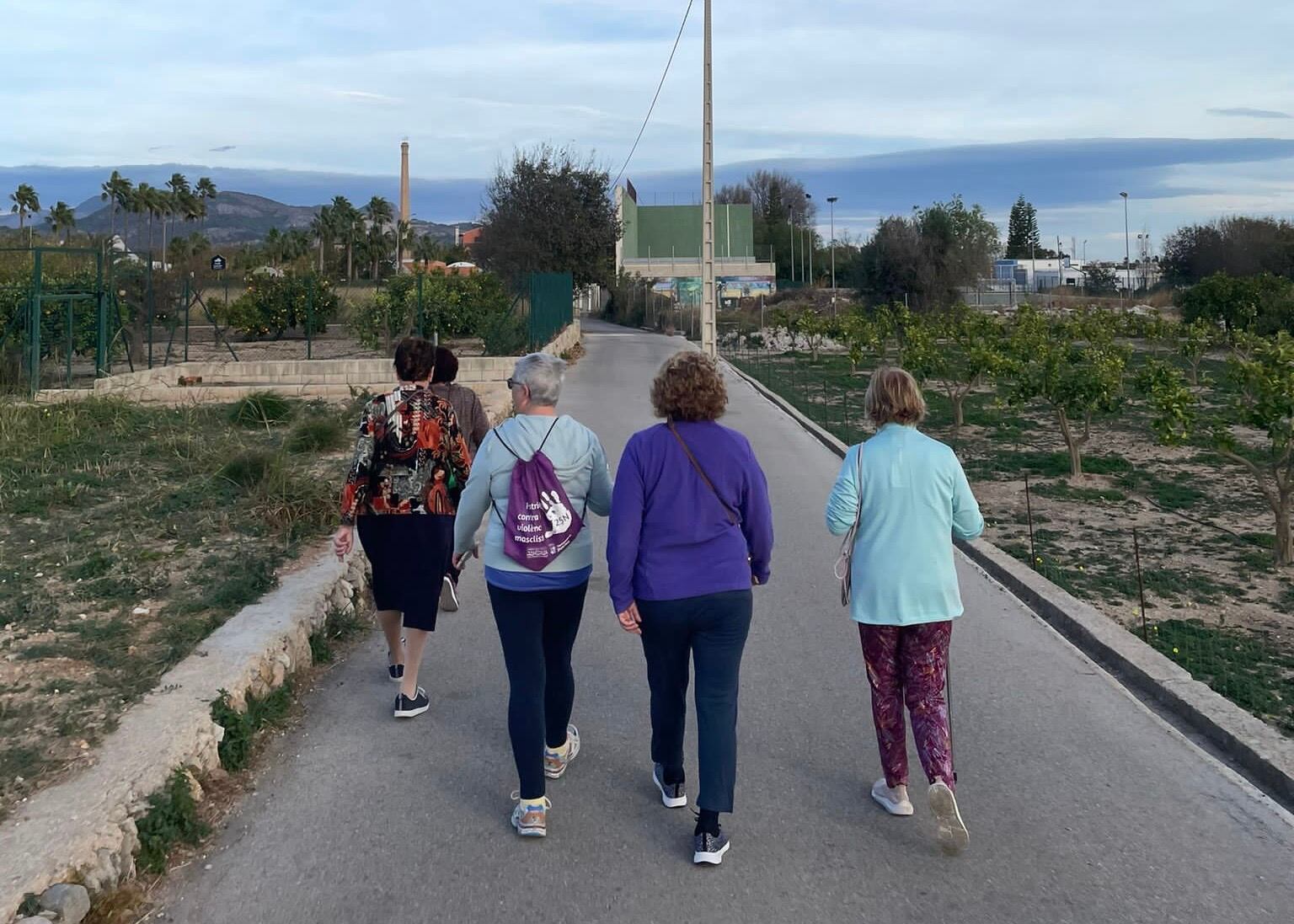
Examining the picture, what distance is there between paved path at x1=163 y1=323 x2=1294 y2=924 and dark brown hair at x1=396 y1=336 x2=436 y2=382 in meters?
1.59

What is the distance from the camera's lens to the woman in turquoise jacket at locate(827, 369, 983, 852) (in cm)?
441

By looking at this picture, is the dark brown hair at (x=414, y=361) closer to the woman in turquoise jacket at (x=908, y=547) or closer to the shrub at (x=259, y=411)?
the woman in turquoise jacket at (x=908, y=547)

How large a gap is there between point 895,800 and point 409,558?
2.41 m

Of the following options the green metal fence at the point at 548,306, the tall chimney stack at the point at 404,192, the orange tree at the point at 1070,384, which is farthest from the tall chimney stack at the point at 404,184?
the orange tree at the point at 1070,384

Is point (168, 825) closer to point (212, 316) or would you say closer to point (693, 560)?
point (693, 560)

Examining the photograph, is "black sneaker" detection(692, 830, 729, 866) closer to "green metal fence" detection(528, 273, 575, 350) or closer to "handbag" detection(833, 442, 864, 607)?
"handbag" detection(833, 442, 864, 607)

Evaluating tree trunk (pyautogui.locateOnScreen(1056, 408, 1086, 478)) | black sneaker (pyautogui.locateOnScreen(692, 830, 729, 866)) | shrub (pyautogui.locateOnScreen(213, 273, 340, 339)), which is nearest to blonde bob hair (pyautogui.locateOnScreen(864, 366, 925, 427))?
black sneaker (pyautogui.locateOnScreen(692, 830, 729, 866))

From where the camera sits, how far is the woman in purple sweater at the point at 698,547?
4090 mm

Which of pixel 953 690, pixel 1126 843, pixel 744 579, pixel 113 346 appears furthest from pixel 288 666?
pixel 113 346

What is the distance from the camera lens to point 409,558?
564 centimetres

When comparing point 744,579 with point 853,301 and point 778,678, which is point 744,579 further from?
point 853,301

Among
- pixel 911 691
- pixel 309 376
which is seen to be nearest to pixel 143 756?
pixel 911 691

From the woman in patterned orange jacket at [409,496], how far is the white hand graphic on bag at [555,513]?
1.41 metres

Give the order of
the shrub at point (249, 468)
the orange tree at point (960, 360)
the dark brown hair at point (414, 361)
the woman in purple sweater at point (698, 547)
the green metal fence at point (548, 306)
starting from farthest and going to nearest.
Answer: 1. the green metal fence at point (548, 306)
2. the orange tree at point (960, 360)
3. the shrub at point (249, 468)
4. the dark brown hair at point (414, 361)
5. the woman in purple sweater at point (698, 547)
